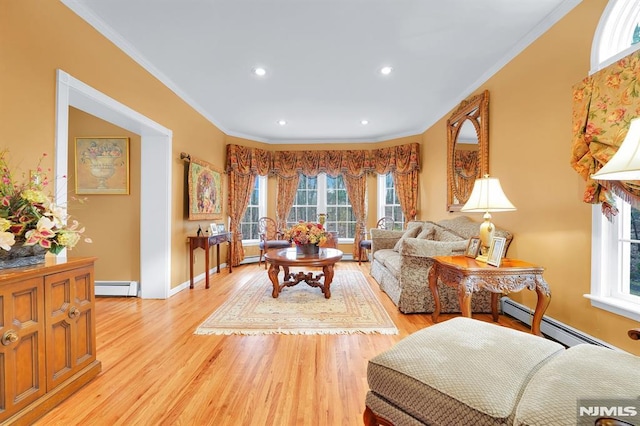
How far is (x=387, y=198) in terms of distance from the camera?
250 inches

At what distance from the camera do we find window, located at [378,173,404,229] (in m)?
6.24

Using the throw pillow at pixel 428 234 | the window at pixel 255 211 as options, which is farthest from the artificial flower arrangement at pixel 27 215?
the window at pixel 255 211

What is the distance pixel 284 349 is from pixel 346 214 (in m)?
4.47

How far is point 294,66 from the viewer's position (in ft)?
10.8

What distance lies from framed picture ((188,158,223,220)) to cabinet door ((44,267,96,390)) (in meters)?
2.37

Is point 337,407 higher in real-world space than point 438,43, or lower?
lower

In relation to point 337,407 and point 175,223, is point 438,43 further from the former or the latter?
point 175,223

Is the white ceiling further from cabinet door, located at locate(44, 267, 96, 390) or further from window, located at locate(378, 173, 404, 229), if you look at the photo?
cabinet door, located at locate(44, 267, 96, 390)

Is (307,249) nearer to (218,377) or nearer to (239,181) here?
(218,377)

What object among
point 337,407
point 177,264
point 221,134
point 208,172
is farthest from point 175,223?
point 337,407

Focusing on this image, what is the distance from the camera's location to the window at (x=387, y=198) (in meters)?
6.24

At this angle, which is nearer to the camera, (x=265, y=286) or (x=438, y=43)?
(x=438, y=43)

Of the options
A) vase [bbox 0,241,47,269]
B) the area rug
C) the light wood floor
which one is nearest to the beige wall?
vase [bbox 0,241,47,269]

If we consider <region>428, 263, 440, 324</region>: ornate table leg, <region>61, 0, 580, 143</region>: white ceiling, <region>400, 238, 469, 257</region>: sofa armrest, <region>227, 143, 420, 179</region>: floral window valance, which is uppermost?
<region>61, 0, 580, 143</region>: white ceiling
